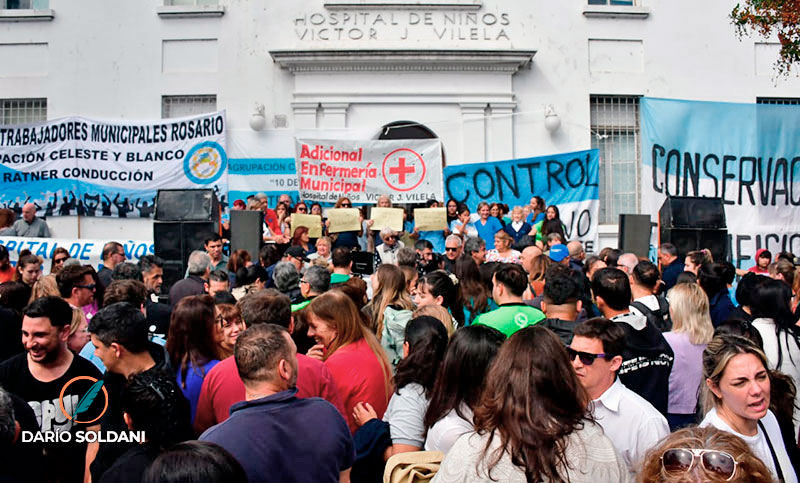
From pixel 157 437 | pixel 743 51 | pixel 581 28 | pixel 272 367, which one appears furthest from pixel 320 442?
pixel 743 51

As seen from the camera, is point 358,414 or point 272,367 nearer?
point 272,367

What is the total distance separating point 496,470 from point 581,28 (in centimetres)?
1532

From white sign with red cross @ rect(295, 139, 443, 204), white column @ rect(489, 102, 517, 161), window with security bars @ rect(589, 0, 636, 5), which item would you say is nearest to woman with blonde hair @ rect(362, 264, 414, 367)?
white sign with red cross @ rect(295, 139, 443, 204)

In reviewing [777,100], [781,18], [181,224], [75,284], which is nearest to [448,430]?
[75,284]

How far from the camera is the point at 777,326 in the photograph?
5.48 metres

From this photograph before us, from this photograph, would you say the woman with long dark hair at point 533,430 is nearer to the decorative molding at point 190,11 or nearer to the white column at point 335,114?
the white column at point 335,114

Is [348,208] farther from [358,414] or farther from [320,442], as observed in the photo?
[320,442]

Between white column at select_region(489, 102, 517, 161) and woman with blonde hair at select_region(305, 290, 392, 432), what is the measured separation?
11.8 metres

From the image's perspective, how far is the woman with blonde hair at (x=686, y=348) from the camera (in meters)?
5.31

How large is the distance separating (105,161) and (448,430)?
13961 mm

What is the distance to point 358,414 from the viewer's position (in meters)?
4.50

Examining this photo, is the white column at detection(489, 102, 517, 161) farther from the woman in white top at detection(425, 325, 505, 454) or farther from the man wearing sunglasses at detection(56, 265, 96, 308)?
the woman in white top at detection(425, 325, 505, 454)

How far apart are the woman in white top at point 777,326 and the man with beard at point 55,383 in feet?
13.8

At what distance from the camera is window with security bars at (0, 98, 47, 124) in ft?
55.6
